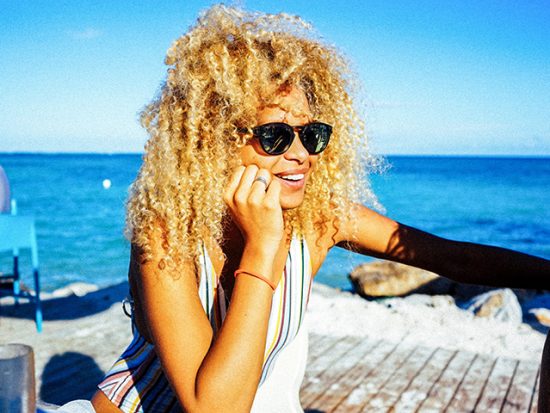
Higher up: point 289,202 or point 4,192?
point 289,202

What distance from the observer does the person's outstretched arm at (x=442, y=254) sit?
6.41ft

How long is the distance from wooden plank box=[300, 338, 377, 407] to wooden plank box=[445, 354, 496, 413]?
0.89 m

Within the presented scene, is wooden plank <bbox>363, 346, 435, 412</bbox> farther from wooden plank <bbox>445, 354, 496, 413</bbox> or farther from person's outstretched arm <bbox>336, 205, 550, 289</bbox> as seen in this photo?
person's outstretched arm <bbox>336, 205, 550, 289</bbox>

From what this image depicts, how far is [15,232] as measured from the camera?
5.62m

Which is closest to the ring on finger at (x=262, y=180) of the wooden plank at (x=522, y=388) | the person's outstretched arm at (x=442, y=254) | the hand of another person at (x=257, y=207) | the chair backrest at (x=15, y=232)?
the hand of another person at (x=257, y=207)

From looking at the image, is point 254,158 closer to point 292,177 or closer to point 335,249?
point 292,177

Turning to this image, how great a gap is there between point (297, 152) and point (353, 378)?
270 centimetres

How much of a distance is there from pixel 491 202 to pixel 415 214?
8.03 meters

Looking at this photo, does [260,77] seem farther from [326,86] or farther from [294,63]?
[326,86]

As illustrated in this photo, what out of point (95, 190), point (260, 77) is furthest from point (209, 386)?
point (95, 190)

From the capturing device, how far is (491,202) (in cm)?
3494

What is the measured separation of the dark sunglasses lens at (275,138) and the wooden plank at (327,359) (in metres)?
2.60

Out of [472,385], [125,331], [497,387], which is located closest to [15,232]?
[125,331]

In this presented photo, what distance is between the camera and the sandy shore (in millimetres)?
4770
